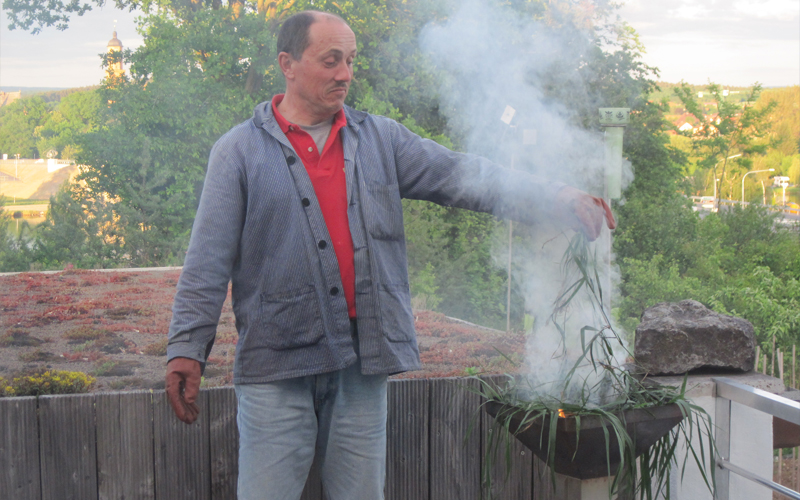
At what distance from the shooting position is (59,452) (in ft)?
6.63

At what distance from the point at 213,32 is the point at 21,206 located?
2.79 m

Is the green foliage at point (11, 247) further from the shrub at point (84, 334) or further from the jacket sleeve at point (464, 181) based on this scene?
the jacket sleeve at point (464, 181)

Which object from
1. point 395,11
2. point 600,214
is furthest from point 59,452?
point 395,11

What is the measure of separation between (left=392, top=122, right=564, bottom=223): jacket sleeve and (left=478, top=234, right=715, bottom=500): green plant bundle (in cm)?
17

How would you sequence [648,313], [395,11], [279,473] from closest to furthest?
[279,473] < [648,313] < [395,11]

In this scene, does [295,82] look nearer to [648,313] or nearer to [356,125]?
[356,125]

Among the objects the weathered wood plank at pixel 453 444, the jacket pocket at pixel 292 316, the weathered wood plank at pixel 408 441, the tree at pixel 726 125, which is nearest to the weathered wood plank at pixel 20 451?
the jacket pocket at pixel 292 316

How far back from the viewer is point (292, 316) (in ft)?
5.15

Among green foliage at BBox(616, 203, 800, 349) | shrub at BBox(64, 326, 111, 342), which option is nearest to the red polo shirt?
shrub at BBox(64, 326, 111, 342)

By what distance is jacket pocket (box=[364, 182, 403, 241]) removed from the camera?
162 cm

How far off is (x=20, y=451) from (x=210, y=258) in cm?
102

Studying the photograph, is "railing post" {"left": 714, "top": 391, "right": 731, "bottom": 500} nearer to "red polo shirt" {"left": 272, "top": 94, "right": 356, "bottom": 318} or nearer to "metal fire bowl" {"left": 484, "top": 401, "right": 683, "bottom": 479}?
"metal fire bowl" {"left": 484, "top": 401, "right": 683, "bottom": 479}

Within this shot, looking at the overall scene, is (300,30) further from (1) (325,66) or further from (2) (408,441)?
(2) (408,441)

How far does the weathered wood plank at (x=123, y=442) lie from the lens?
6.67 feet
